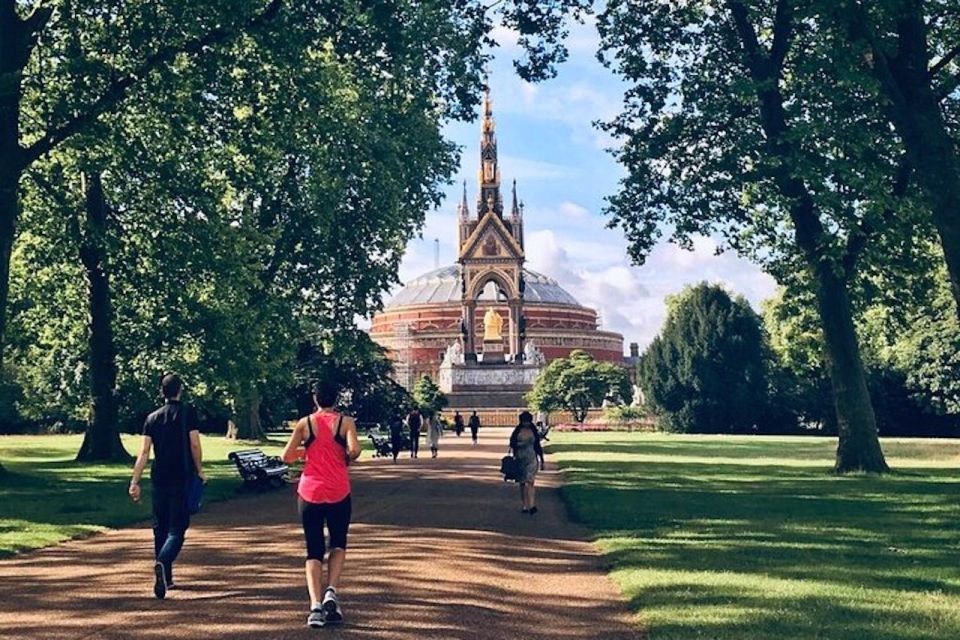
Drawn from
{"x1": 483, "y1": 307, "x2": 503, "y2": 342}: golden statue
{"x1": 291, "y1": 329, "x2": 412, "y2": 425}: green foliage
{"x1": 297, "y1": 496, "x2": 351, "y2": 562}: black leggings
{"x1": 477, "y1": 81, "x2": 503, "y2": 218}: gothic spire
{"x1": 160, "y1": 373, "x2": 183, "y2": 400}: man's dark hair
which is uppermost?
{"x1": 477, "y1": 81, "x2": 503, "y2": 218}: gothic spire

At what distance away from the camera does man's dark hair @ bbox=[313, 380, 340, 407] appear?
26.9ft

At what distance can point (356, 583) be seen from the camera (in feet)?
32.9

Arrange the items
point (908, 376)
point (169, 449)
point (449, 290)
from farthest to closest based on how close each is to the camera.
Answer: point (449, 290) → point (908, 376) → point (169, 449)

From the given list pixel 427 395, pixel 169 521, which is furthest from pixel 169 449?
pixel 427 395

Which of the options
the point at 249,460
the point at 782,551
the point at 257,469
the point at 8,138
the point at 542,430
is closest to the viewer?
the point at 782,551

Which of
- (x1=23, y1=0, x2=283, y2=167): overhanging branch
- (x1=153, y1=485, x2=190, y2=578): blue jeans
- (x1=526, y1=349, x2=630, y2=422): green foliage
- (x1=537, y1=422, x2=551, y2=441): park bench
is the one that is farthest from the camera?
(x1=526, y1=349, x2=630, y2=422): green foliage

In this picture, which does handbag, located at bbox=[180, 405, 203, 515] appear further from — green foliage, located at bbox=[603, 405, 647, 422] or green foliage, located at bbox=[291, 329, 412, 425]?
green foliage, located at bbox=[603, 405, 647, 422]

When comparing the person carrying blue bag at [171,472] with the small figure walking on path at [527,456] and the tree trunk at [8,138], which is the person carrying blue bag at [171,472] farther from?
the tree trunk at [8,138]

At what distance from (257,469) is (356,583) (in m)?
12.7

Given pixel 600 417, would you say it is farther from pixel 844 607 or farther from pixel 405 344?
pixel 844 607

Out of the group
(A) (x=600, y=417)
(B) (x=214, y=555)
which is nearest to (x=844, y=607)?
(B) (x=214, y=555)

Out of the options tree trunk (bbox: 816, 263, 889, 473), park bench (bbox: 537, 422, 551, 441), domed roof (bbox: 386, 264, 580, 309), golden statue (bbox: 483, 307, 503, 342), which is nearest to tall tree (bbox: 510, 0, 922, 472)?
tree trunk (bbox: 816, 263, 889, 473)

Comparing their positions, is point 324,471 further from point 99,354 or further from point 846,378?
point 99,354

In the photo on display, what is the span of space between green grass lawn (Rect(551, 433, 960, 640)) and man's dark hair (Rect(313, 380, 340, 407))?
3.14 m
